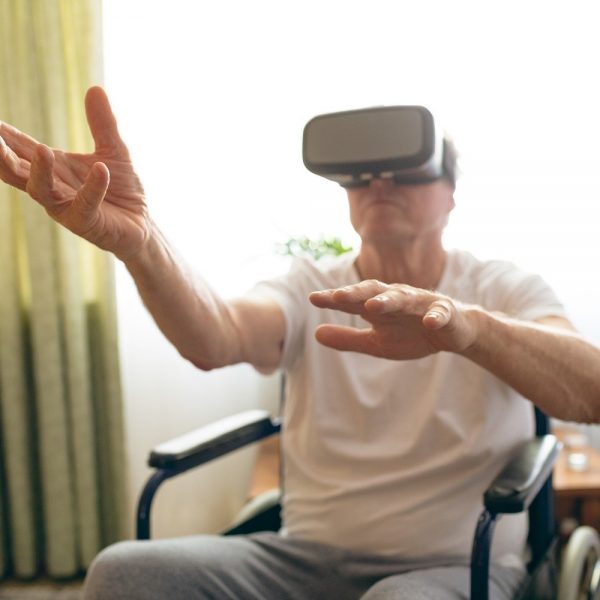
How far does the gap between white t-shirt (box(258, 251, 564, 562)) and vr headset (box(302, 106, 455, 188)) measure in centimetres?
26

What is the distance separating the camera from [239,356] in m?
1.18

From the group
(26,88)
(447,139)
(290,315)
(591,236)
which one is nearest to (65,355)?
(26,88)

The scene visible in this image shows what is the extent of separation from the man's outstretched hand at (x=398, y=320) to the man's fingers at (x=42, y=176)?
0.31 m

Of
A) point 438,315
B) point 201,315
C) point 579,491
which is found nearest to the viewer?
point 438,315

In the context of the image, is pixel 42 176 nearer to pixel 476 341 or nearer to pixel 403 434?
pixel 476 341

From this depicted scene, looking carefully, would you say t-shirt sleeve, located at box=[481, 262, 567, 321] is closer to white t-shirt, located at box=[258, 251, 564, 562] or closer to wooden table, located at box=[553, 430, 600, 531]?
white t-shirt, located at box=[258, 251, 564, 562]

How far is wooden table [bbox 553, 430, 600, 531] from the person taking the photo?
170 cm

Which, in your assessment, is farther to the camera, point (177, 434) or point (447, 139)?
point (177, 434)

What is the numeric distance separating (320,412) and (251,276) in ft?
3.39

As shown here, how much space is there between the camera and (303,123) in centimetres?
215

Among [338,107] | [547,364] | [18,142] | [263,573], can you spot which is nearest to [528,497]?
[547,364]

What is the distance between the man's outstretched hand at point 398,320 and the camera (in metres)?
0.80

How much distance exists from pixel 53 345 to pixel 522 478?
1474 mm

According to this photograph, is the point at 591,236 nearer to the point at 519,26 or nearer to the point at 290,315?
the point at 519,26
